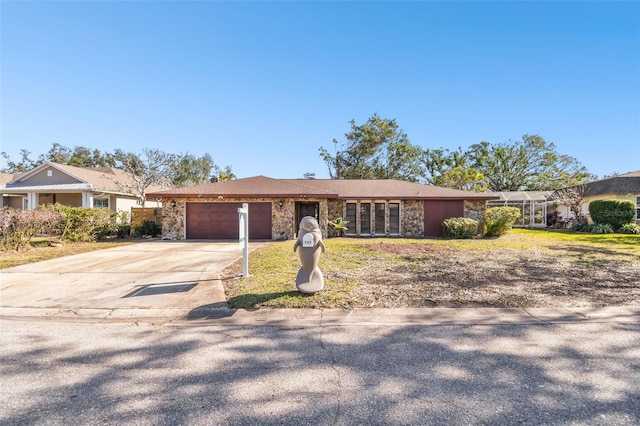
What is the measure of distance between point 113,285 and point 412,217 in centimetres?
1520

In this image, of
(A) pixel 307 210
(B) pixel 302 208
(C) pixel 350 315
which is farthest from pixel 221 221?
(C) pixel 350 315

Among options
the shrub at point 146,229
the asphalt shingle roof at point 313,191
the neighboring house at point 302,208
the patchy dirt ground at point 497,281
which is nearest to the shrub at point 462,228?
the neighboring house at point 302,208

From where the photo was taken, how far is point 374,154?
34.2 m

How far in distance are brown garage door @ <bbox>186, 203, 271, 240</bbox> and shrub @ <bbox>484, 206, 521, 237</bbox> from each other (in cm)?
1184

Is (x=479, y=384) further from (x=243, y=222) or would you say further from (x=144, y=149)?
(x=144, y=149)

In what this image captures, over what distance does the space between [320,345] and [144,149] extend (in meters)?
23.5

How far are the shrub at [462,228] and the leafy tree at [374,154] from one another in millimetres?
17012

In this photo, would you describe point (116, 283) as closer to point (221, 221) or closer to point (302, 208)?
point (221, 221)

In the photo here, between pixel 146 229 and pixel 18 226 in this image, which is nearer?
pixel 18 226

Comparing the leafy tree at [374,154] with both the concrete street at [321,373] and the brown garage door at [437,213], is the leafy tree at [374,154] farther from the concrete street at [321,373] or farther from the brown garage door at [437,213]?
the concrete street at [321,373]

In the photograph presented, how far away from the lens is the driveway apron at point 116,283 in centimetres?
545

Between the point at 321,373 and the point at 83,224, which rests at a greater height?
the point at 83,224

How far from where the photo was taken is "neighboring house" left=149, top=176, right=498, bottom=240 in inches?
661

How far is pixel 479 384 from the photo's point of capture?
9.43 ft
